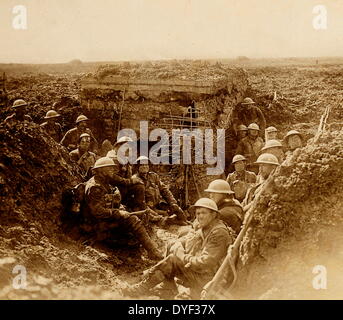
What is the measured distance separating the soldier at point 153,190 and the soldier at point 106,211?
1.20 metres

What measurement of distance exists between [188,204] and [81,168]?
2.62m

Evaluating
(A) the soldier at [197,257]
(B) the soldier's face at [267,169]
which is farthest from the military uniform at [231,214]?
(B) the soldier's face at [267,169]

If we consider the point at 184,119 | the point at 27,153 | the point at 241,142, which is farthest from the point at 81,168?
the point at 241,142

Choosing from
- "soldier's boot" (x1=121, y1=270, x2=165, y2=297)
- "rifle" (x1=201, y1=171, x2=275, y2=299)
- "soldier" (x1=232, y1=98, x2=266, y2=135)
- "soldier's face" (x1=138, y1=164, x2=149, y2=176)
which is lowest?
"soldier's boot" (x1=121, y1=270, x2=165, y2=297)

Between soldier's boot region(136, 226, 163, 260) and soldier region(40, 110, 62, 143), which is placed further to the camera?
soldier region(40, 110, 62, 143)

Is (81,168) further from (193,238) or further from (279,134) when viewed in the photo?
(279,134)

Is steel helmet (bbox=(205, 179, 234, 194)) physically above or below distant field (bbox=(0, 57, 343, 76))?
below

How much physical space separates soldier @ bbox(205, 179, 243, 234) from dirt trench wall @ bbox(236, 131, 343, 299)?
0.74m

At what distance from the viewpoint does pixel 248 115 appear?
11.7 metres

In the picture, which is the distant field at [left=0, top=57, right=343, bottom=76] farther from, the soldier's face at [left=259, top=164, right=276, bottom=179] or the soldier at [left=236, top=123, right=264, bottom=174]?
the soldier's face at [left=259, top=164, right=276, bottom=179]

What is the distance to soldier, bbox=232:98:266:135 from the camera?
1166 cm

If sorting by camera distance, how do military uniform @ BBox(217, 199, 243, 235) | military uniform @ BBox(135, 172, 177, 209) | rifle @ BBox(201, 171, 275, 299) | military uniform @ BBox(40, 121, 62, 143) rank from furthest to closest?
military uniform @ BBox(40, 121, 62, 143) < military uniform @ BBox(135, 172, 177, 209) < military uniform @ BBox(217, 199, 243, 235) < rifle @ BBox(201, 171, 275, 299)

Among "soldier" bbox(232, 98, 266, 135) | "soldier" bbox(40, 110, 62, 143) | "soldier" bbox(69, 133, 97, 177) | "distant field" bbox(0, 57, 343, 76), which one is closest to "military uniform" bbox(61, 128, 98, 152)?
"soldier" bbox(40, 110, 62, 143)

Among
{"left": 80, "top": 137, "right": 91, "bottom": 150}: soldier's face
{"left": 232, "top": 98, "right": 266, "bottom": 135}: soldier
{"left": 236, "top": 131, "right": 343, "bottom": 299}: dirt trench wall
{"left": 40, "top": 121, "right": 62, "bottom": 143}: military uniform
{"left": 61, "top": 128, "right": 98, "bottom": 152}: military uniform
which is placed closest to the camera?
{"left": 236, "top": 131, "right": 343, "bottom": 299}: dirt trench wall
